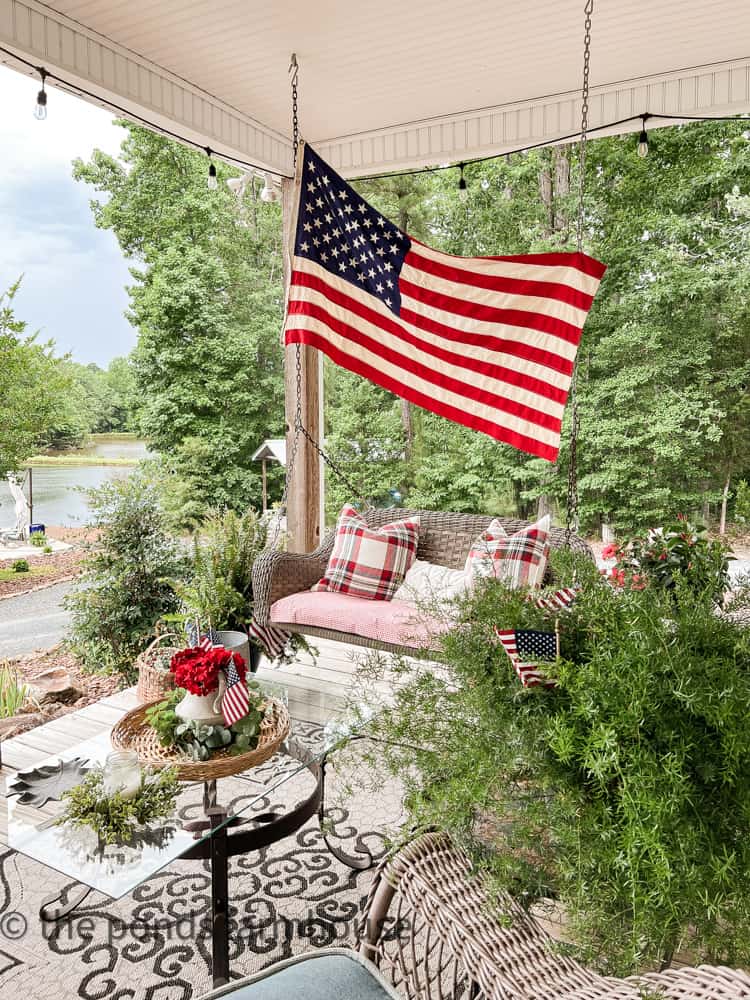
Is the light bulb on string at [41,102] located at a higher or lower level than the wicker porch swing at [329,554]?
higher

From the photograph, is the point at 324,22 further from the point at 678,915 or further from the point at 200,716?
the point at 678,915

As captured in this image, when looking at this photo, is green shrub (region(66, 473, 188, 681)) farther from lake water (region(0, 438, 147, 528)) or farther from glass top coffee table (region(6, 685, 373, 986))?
glass top coffee table (region(6, 685, 373, 986))

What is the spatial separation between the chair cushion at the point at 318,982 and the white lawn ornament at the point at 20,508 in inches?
124

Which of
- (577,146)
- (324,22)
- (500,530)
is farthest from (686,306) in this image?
(324,22)

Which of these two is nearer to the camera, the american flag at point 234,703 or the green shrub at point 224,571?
the american flag at point 234,703

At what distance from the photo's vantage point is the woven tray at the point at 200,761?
1891mm

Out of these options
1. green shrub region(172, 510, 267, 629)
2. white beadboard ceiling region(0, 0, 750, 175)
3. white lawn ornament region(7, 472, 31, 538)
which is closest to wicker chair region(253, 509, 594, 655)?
green shrub region(172, 510, 267, 629)

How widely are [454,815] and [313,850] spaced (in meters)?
1.41

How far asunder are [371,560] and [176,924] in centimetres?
182

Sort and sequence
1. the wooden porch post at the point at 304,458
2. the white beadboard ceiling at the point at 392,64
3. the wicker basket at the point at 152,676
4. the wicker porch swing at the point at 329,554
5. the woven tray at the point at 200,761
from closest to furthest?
the woven tray at the point at 200,761 < the white beadboard ceiling at the point at 392,64 < the wicker basket at the point at 152,676 < the wicker porch swing at the point at 329,554 < the wooden porch post at the point at 304,458

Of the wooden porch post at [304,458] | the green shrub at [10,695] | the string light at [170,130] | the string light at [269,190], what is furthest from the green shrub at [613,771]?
the string light at [269,190]

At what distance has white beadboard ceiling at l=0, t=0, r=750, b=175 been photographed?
2.84 m

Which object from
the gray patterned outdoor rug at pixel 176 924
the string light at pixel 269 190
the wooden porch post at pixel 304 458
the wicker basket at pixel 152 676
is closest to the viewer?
the gray patterned outdoor rug at pixel 176 924

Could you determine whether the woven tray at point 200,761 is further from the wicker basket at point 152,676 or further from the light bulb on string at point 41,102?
the light bulb on string at point 41,102
